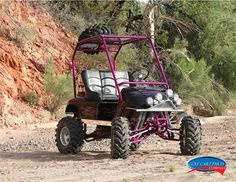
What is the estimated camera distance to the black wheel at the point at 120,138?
8305 mm

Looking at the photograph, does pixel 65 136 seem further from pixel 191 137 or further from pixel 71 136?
pixel 191 137

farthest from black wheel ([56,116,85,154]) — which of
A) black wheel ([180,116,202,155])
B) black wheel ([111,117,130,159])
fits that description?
black wheel ([180,116,202,155])

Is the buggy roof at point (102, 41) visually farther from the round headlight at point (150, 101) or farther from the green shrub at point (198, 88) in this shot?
the green shrub at point (198, 88)

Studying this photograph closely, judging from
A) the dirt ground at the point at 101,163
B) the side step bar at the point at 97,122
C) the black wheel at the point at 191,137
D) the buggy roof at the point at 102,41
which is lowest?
the dirt ground at the point at 101,163

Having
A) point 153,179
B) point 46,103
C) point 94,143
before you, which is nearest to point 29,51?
point 46,103

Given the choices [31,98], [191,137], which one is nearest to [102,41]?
[191,137]

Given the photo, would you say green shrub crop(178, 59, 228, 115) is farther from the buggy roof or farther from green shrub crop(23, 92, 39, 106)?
the buggy roof

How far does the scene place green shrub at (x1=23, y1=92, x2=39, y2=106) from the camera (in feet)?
57.8

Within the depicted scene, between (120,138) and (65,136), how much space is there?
1.90 metres

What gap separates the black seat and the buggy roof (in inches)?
19.6

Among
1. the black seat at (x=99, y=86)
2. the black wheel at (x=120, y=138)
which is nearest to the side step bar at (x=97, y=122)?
the black seat at (x=99, y=86)

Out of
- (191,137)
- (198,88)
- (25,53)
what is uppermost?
(25,53)

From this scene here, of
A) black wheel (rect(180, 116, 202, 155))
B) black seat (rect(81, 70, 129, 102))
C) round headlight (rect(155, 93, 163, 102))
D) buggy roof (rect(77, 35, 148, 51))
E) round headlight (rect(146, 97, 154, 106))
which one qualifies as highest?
buggy roof (rect(77, 35, 148, 51))

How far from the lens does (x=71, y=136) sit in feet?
31.5
